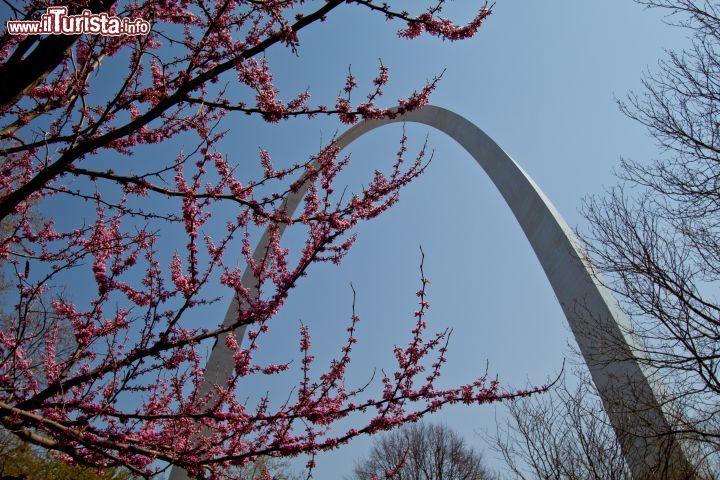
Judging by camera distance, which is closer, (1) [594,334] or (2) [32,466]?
(1) [594,334]

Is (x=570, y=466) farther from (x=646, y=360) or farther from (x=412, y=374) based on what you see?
(x=412, y=374)

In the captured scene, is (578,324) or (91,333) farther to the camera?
(578,324)

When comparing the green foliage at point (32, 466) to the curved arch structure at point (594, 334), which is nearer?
the curved arch structure at point (594, 334)

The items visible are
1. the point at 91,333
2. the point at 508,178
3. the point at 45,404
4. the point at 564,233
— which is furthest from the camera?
the point at 508,178

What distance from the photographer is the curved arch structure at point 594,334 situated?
17.9 ft

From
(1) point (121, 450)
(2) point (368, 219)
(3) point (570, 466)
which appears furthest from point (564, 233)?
(1) point (121, 450)

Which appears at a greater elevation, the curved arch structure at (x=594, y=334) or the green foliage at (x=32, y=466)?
the curved arch structure at (x=594, y=334)

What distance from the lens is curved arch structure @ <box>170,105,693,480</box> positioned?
17.9 ft

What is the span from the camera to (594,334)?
633 centimetres

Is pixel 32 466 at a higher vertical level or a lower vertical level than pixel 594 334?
lower

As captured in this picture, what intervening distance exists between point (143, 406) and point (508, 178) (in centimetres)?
807

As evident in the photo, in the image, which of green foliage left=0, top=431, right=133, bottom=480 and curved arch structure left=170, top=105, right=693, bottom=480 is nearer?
curved arch structure left=170, top=105, right=693, bottom=480

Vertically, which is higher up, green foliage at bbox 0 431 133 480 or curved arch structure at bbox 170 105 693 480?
curved arch structure at bbox 170 105 693 480

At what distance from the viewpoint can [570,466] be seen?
22.3 feet
